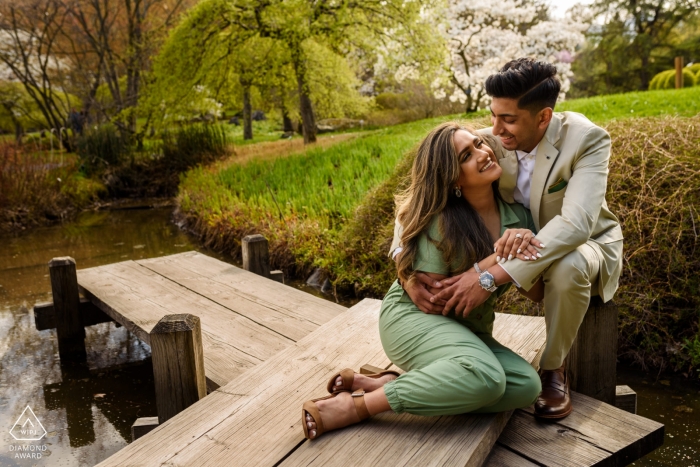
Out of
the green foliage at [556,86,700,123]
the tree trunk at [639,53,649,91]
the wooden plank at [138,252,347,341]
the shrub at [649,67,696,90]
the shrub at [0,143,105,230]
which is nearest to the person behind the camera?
the wooden plank at [138,252,347,341]

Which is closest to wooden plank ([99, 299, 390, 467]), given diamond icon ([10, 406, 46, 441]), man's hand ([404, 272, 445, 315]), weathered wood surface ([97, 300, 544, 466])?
weathered wood surface ([97, 300, 544, 466])

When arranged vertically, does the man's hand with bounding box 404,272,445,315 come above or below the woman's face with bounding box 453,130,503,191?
below

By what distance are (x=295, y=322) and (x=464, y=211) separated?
1.49 metres

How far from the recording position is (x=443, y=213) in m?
2.39

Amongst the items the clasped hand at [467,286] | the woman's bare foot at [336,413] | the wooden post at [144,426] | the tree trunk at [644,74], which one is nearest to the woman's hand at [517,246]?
the clasped hand at [467,286]

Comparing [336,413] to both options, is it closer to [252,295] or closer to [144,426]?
[144,426]

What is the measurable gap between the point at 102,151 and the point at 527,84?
1092 cm

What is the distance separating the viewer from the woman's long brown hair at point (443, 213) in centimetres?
235

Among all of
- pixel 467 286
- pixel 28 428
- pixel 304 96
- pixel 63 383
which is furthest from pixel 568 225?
pixel 304 96

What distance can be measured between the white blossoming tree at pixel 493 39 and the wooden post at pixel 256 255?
1208 cm

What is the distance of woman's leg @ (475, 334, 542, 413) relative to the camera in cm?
211

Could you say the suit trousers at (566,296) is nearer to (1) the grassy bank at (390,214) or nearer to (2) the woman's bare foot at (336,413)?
(2) the woman's bare foot at (336,413)

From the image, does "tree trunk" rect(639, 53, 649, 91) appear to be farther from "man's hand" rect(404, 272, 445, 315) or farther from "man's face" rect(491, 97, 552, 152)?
"man's hand" rect(404, 272, 445, 315)

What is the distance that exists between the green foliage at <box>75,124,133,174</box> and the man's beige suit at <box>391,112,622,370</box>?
10516mm
